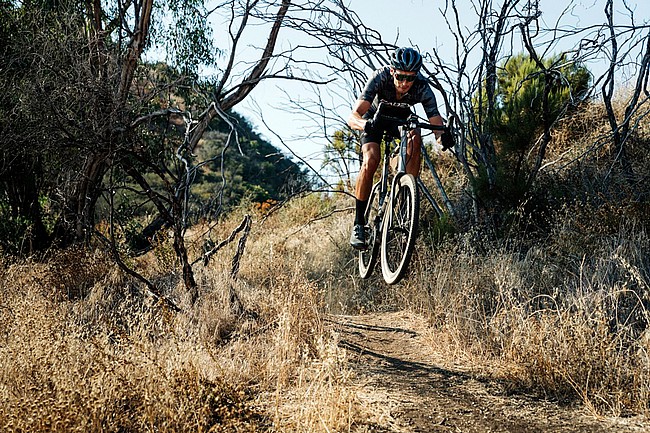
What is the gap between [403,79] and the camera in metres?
5.90

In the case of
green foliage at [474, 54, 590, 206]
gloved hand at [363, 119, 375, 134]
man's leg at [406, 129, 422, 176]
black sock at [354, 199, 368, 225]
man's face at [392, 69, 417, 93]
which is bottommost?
black sock at [354, 199, 368, 225]

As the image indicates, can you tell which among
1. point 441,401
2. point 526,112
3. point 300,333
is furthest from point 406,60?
point 526,112

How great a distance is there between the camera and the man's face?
19.1 feet

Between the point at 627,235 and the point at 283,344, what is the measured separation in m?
4.75

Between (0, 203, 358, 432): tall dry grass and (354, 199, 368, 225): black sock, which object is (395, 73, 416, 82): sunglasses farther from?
(0, 203, 358, 432): tall dry grass

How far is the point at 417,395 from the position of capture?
Result: 5.87 m

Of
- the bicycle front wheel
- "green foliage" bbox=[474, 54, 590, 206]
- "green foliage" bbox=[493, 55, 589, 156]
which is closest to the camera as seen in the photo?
the bicycle front wheel

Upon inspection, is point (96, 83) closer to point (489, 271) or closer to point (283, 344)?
point (283, 344)

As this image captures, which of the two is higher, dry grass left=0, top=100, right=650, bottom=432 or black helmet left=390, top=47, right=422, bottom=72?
black helmet left=390, top=47, right=422, bottom=72

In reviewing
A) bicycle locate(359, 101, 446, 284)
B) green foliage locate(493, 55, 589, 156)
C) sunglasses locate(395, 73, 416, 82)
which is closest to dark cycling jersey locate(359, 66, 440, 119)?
bicycle locate(359, 101, 446, 284)

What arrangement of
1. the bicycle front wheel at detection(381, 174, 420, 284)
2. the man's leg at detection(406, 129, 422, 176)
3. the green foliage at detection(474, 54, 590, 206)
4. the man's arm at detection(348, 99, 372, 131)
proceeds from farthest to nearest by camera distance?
the green foliage at detection(474, 54, 590, 206), the man's arm at detection(348, 99, 372, 131), the man's leg at detection(406, 129, 422, 176), the bicycle front wheel at detection(381, 174, 420, 284)

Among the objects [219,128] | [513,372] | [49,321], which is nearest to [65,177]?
[49,321]

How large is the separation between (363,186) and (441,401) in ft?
7.38

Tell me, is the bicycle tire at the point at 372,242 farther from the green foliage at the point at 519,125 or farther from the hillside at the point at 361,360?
the green foliage at the point at 519,125
